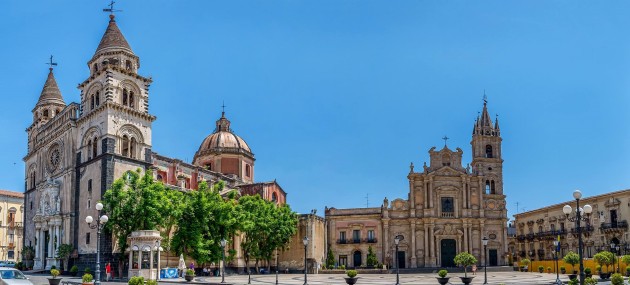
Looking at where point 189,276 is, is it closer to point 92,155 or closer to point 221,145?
point 92,155

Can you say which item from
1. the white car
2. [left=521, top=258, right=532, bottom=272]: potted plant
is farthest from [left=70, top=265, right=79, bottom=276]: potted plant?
[left=521, top=258, right=532, bottom=272]: potted plant

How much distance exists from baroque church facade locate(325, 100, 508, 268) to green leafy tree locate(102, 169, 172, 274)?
104 ft

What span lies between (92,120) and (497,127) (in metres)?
48.2

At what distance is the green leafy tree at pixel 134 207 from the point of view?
151 ft

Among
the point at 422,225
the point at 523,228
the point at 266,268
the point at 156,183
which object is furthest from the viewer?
the point at 523,228

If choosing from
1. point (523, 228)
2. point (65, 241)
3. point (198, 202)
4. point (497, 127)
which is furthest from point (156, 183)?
point (523, 228)

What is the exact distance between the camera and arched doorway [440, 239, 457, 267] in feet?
242

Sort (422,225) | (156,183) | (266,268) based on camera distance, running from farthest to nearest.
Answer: (422,225) → (266,268) → (156,183)

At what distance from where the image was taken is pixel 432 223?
7362 cm

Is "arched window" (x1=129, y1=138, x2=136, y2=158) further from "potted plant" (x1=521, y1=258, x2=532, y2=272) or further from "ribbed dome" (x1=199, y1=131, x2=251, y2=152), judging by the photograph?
"potted plant" (x1=521, y1=258, x2=532, y2=272)

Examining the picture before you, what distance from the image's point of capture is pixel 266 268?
66562mm

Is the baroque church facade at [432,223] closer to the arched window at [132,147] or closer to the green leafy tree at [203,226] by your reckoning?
the green leafy tree at [203,226]

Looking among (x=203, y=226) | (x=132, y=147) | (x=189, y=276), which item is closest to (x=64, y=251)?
(x=132, y=147)

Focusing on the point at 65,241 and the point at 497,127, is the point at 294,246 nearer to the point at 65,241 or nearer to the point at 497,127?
the point at 65,241
